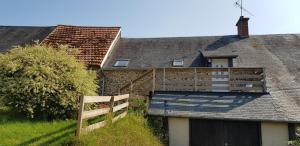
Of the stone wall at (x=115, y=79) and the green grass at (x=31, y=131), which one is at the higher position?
the stone wall at (x=115, y=79)

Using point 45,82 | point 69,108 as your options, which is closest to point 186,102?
point 69,108

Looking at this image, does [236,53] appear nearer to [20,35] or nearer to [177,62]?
[177,62]

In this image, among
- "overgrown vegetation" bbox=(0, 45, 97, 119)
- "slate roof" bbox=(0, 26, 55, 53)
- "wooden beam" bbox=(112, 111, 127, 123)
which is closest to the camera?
"overgrown vegetation" bbox=(0, 45, 97, 119)

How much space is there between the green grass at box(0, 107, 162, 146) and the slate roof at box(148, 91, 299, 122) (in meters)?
2.71

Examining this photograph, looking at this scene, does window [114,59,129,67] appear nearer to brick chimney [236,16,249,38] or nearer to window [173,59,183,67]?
window [173,59,183,67]

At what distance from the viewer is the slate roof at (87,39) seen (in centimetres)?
1596

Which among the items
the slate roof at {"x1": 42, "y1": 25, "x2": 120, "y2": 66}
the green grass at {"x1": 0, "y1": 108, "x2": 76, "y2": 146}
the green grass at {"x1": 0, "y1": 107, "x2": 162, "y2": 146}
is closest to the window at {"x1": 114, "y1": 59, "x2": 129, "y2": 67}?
the slate roof at {"x1": 42, "y1": 25, "x2": 120, "y2": 66}

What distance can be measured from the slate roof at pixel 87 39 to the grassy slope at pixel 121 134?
652cm

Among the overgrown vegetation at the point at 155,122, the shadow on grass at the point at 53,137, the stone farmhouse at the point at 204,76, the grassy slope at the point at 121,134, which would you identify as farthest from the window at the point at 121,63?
the shadow on grass at the point at 53,137

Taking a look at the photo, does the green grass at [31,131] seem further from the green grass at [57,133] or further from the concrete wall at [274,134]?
the concrete wall at [274,134]

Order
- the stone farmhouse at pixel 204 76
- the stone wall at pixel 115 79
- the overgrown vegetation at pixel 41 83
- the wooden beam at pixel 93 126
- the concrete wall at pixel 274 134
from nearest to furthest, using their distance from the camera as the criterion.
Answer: the wooden beam at pixel 93 126 < the overgrown vegetation at pixel 41 83 < the concrete wall at pixel 274 134 < the stone farmhouse at pixel 204 76 < the stone wall at pixel 115 79

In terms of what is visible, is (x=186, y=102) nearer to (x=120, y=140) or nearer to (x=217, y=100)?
(x=217, y=100)

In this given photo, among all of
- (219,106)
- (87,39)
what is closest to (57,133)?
(219,106)

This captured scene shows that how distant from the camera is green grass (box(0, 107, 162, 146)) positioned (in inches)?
227
